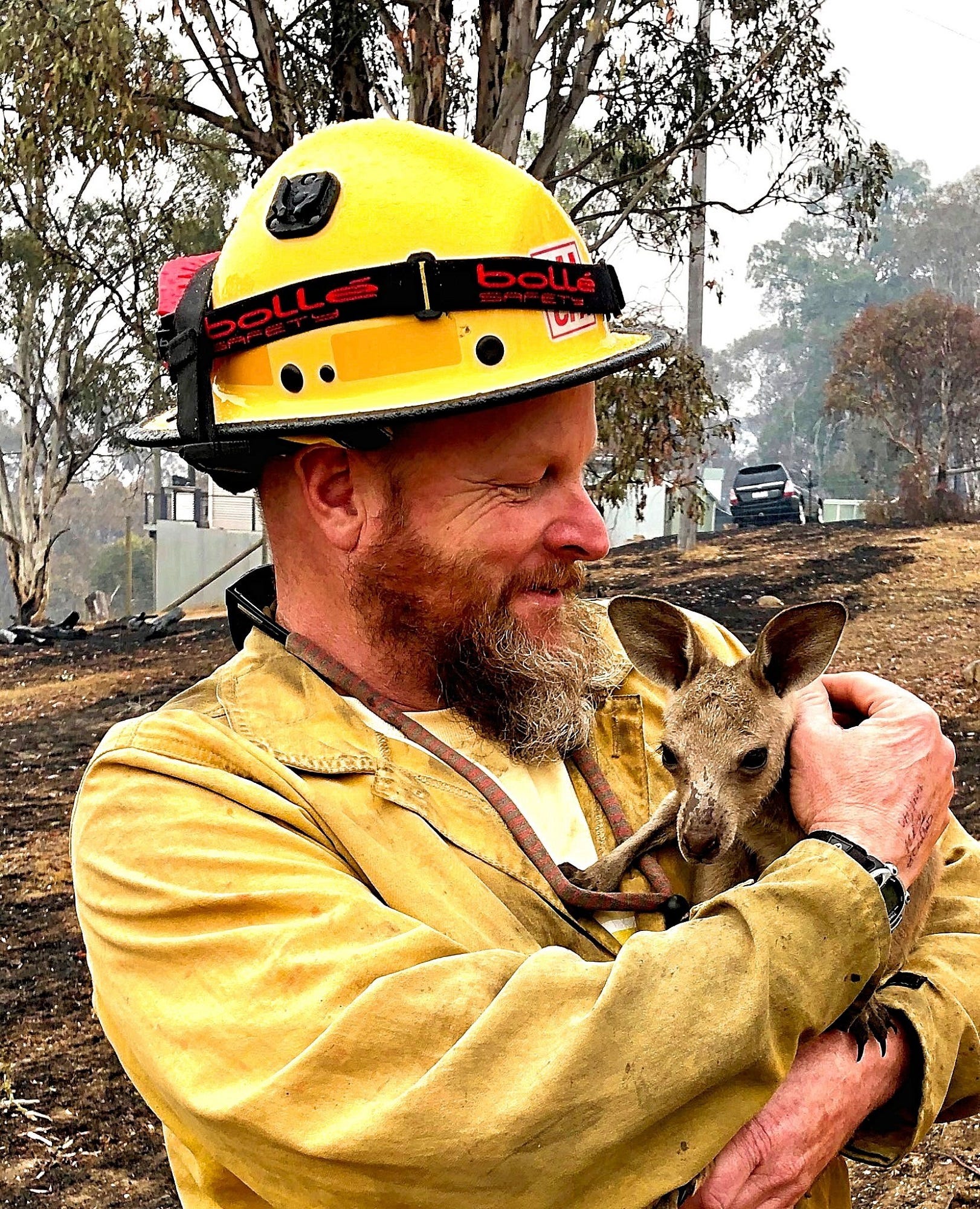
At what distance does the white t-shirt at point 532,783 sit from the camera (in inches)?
78.1

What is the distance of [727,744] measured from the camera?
206cm

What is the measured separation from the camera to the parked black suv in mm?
20000

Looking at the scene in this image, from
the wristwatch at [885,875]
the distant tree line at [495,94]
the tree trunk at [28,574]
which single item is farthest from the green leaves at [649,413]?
the tree trunk at [28,574]

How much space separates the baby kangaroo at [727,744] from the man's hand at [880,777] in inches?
3.7

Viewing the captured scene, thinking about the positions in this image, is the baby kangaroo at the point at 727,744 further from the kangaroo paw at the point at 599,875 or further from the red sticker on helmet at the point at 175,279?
the red sticker on helmet at the point at 175,279

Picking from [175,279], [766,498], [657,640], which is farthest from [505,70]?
[766,498]

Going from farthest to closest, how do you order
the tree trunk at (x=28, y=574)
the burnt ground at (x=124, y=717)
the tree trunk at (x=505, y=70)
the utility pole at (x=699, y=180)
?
the tree trunk at (x=28, y=574)
the utility pole at (x=699, y=180)
the tree trunk at (x=505, y=70)
the burnt ground at (x=124, y=717)

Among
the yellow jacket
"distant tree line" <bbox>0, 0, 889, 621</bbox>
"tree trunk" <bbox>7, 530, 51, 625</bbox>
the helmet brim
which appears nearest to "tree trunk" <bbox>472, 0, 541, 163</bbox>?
"distant tree line" <bbox>0, 0, 889, 621</bbox>

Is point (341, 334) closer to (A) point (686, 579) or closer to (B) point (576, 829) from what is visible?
(B) point (576, 829)

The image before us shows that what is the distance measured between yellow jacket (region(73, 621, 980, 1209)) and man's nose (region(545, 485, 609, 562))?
1.27 feet

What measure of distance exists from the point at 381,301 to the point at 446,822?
703 millimetres

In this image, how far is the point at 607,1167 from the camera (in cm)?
144

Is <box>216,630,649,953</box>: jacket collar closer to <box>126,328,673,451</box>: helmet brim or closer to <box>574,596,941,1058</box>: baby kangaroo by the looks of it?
<box>574,596,941,1058</box>: baby kangaroo

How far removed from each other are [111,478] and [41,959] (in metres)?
34.8
